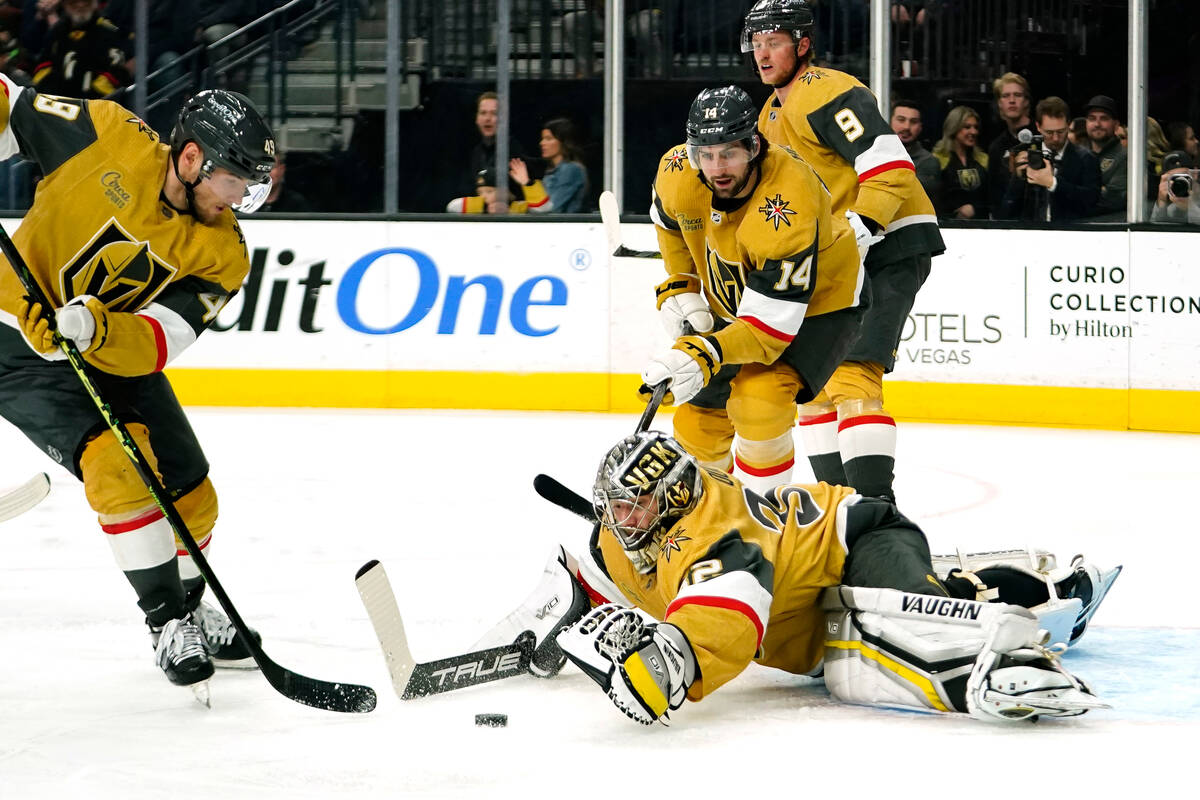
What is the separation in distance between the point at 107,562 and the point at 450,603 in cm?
114

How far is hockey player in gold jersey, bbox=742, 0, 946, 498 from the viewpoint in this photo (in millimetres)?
4547

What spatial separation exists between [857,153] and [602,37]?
3891mm

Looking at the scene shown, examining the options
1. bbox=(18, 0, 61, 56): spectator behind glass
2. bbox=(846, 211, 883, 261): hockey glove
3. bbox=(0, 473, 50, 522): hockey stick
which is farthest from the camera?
bbox=(18, 0, 61, 56): spectator behind glass

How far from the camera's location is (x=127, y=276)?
3371 millimetres

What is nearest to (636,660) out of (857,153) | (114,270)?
(114,270)

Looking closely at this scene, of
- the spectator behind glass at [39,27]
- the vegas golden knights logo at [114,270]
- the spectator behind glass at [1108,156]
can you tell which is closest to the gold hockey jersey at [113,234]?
the vegas golden knights logo at [114,270]

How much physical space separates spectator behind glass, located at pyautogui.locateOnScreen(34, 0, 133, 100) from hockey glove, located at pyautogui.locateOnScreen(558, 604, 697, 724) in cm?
633

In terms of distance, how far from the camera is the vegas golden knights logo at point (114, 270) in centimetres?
334

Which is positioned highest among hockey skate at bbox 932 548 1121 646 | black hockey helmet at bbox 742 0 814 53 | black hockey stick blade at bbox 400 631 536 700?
black hockey helmet at bbox 742 0 814 53

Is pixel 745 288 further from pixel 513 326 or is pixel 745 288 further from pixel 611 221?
pixel 513 326

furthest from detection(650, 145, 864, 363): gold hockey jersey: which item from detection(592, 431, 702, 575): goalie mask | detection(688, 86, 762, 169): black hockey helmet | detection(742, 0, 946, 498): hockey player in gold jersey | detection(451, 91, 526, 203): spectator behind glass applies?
detection(451, 91, 526, 203): spectator behind glass

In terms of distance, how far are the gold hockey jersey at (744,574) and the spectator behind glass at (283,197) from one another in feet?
17.9

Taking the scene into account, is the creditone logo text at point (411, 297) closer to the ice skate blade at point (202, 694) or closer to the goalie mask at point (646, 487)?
the ice skate blade at point (202, 694)

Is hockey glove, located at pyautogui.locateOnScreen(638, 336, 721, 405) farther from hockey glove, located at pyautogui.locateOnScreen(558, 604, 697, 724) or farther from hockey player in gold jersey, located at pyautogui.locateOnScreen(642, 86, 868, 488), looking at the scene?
hockey glove, located at pyautogui.locateOnScreen(558, 604, 697, 724)
